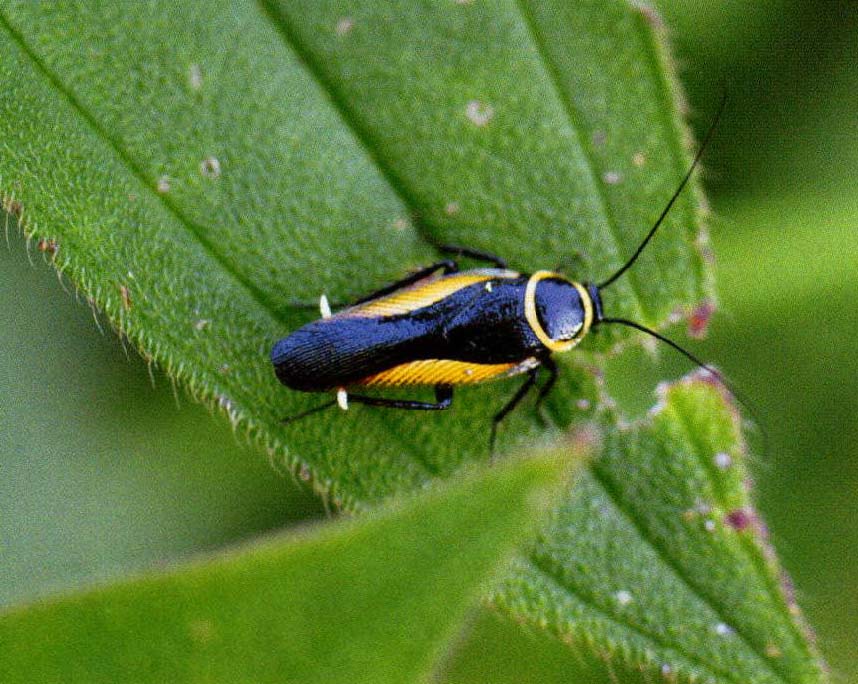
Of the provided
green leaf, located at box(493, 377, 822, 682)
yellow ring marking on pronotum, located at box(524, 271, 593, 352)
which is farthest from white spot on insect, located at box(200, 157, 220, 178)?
green leaf, located at box(493, 377, 822, 682)

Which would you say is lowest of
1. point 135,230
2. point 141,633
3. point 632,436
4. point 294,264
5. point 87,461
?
point 632,436

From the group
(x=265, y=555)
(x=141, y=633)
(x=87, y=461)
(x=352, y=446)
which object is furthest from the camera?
(x=87, y=461)

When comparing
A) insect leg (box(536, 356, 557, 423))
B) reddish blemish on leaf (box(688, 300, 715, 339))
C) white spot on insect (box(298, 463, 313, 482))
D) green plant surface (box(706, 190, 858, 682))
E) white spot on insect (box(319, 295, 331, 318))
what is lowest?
green plant surface (box(706, 190, 858, 682))

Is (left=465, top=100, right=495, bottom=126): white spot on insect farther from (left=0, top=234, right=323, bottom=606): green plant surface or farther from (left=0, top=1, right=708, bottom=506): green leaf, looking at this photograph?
(left=0, top=234, right=323, bottom=606): green plant surface

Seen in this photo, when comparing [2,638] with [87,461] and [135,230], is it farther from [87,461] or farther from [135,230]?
[87,461]

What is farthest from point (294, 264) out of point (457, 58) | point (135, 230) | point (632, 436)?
point (632, 436)

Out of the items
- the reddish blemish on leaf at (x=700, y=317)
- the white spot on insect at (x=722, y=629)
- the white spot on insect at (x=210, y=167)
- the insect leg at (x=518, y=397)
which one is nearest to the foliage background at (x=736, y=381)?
the reddish blemish on leaf at (x=700, y=317)
